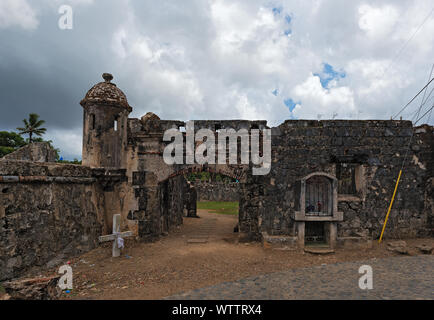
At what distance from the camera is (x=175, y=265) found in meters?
7.00

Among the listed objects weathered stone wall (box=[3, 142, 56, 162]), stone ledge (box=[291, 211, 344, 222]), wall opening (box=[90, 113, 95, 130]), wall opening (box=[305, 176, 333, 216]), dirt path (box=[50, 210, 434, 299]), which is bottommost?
dirt path (box=[50, 210, 434, 299])

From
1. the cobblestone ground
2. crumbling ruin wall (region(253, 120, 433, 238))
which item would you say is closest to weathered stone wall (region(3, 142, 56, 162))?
crumbling ruin wall (region(253, 120, 433, 238))

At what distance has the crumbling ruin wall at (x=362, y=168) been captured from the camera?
8.81 meters

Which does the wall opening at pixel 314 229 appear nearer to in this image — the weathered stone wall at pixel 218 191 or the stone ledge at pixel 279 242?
the stone ledge at pixel 279 242

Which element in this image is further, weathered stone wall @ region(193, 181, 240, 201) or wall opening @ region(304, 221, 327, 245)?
weathered stone wall @ region(193, 181, 240, 201)

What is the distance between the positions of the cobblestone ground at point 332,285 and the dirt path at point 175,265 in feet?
1.75

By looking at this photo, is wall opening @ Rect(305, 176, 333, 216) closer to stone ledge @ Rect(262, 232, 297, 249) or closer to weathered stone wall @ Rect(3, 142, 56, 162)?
stone ledge @ Rect(262, 232, 297, 249)

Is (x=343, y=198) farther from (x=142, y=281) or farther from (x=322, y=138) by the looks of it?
(x=142, y=281)

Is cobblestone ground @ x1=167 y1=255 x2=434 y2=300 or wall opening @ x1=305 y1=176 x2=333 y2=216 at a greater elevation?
wall opening @ x1=305 y1=176 x2=333 y2=216

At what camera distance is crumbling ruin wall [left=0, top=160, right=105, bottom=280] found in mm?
5652

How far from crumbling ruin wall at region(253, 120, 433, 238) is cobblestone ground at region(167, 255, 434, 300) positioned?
2422 mm

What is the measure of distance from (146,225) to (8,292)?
5.26 metres

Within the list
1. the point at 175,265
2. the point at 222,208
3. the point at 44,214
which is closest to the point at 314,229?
the point at 175,265
